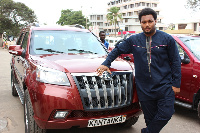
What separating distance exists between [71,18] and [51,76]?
3367 inches

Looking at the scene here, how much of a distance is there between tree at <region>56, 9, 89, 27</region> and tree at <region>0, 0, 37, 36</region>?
42.0 metres

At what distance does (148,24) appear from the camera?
2.93m

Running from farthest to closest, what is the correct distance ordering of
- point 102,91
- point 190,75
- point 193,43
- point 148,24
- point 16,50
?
1. point 193,43
2. point 190,75
3. point 16,50
4. point 102,91
5. point 148,24

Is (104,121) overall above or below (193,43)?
below

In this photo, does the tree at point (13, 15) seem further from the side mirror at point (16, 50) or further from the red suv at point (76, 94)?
the red suv at point (76, 94)

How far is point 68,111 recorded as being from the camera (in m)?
2.96

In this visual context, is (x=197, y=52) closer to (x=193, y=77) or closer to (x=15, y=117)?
(x=193, y=77)

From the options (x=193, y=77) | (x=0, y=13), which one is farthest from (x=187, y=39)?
(x=0, y=13)

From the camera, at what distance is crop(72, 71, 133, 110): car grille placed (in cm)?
300

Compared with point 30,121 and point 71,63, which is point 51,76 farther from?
point 30,121

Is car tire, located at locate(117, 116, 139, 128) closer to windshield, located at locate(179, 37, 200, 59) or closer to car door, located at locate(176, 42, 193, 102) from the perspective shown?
car door, located at locate(176, 42, 193, 102)

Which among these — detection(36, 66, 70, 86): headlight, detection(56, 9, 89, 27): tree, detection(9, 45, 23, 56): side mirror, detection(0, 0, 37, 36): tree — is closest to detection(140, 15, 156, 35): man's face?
detection(36, 66, 70, 86): headlight

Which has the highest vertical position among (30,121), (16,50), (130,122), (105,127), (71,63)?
(16,50)

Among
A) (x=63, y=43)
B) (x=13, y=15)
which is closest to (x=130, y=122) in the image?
(x=63, y=43)
